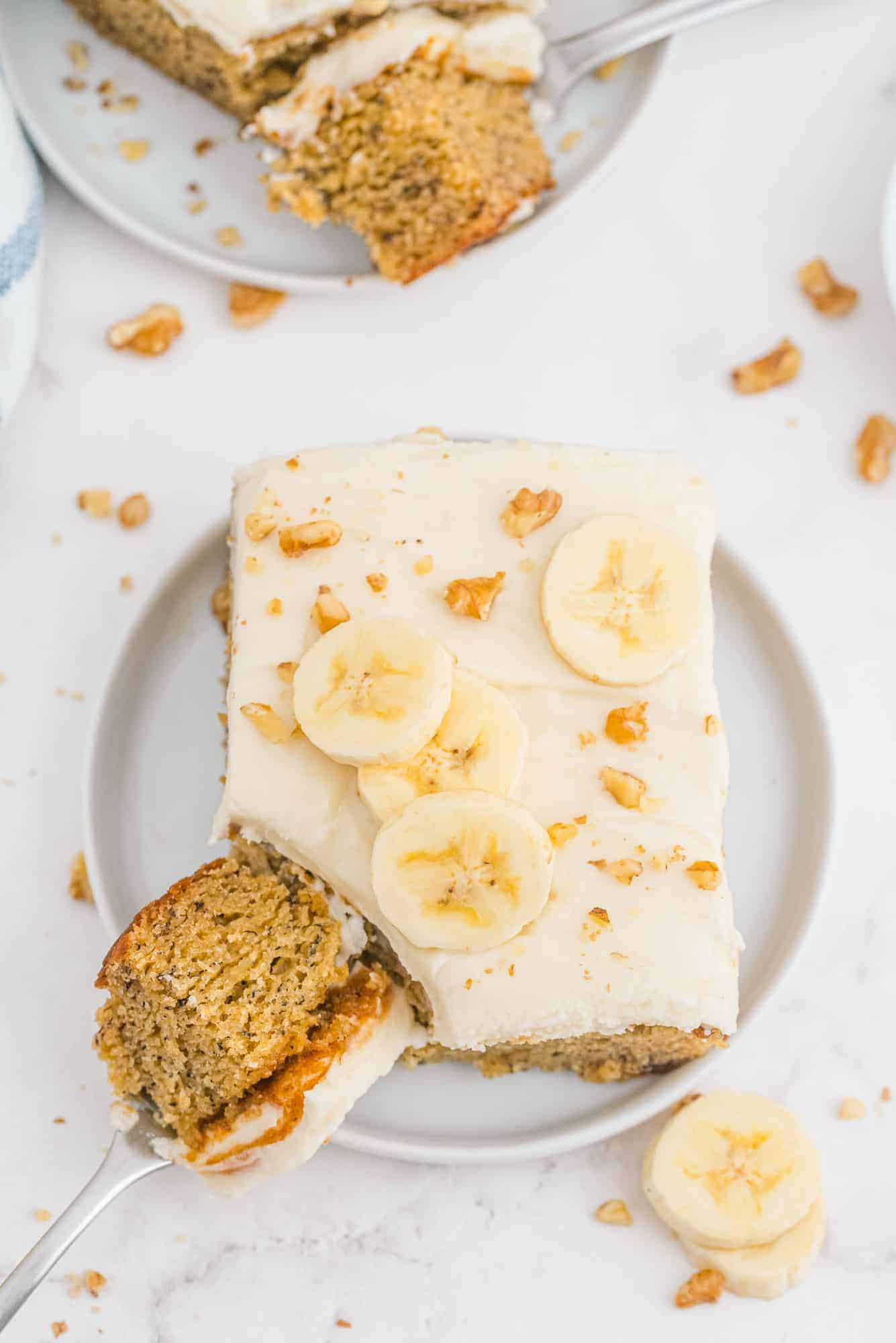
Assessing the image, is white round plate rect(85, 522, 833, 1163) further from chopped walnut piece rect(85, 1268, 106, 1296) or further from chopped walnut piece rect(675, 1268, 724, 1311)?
chopped walnut piece rect(85, 1268, 106, 1296)

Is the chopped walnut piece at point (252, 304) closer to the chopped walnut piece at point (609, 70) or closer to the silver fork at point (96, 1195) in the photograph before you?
the chopped walnut piece at point (609, 70)

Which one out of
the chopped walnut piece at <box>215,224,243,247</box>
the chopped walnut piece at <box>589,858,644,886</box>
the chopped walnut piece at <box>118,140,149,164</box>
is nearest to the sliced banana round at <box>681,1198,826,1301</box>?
the chopped walnut piece at <box>589,858,644,886</box>

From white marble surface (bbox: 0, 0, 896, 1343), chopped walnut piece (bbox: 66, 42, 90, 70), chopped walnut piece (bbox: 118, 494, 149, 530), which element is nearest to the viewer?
white marble surface (bbox: 0, 0, 896, 1343)

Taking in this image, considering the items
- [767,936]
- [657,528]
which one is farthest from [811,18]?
[767,936]

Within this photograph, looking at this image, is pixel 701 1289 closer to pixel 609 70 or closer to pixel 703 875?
pixel 703 875

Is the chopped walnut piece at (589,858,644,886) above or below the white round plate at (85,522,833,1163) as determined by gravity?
above

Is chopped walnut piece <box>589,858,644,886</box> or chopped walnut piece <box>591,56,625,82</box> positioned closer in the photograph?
chopped walnut piece <box>589,858,644,886</box>

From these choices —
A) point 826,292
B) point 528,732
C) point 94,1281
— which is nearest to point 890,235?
point 826,292
